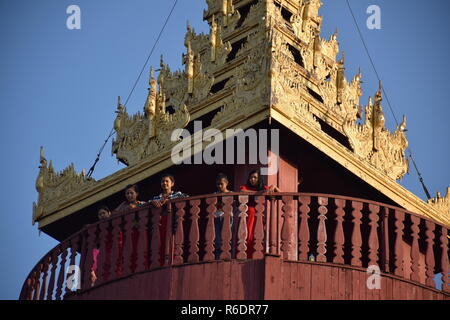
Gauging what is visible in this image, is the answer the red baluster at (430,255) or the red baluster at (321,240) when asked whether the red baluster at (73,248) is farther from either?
the red baluster at (430,255)

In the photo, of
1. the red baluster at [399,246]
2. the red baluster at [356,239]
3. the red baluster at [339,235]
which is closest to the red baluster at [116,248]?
the red baluster at [339,235]

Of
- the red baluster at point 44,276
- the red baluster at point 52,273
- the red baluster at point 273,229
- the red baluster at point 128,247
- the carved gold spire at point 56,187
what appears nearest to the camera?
the red baluster at point 273,229

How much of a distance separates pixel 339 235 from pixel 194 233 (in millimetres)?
1865

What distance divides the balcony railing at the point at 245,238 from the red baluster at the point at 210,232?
0.01 m

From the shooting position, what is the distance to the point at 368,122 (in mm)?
26516

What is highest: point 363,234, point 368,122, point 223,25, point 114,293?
point 223,25

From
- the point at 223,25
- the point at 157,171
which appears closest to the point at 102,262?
the point at 157,171

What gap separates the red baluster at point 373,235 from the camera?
22516mm

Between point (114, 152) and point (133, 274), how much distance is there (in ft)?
14.0

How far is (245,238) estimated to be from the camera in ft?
72.9

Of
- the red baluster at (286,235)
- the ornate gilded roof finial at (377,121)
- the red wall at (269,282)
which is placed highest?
the ornate gilded roof finial at (377,121)

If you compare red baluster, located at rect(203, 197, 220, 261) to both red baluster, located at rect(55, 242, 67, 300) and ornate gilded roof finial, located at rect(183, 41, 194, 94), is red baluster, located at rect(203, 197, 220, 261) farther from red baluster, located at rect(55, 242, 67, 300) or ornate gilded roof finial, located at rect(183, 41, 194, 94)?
ornate gilded roof finial, located at rect(183, 41, 194, 94)

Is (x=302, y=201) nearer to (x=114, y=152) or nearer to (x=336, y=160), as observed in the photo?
(x=336, y=160)

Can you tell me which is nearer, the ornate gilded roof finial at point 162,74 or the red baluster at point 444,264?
the red baluster at point 444,264
